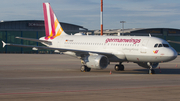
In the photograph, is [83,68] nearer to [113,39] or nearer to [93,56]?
[93,56]

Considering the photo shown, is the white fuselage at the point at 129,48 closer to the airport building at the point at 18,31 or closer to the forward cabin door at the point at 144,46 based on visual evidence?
the forward cabin door at the point at 144,46

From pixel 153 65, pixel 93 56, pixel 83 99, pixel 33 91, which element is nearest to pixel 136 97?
pixel 83 99

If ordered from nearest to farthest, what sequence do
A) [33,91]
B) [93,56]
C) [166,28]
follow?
[33,91] < [93,56] < [166,28]

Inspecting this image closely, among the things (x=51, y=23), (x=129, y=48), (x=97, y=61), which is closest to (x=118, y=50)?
(x=129, y=48)

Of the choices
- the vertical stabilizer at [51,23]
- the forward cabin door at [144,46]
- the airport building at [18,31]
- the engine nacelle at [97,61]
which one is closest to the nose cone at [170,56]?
the forward cabin door at [144,46]

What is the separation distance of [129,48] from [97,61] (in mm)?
3768

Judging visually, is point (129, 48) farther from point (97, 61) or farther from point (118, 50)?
point (97, 61)

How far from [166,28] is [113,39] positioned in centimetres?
6602

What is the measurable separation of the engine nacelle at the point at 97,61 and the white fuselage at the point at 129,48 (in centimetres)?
166

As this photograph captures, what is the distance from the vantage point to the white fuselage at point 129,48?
29.1m

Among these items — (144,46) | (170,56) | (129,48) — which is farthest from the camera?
(129,48)

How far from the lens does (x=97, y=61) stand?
29.9 m

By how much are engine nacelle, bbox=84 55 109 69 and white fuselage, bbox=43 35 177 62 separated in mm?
1661

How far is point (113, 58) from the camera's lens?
1266 inches
